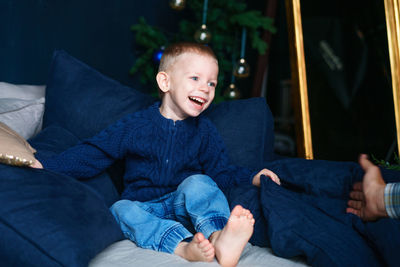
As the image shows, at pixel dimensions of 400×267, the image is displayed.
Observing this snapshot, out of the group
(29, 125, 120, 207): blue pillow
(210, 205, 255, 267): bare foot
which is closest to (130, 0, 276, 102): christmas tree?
(29, 125, 120, 207): blue pillow

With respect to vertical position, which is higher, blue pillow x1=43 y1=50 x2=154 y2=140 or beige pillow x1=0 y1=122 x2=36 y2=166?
Result: blue pillow x1=43 y1=50 x2=154 y2=140

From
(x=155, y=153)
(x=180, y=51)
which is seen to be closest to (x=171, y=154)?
(x=155, y=153)

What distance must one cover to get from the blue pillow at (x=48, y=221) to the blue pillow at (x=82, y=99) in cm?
55

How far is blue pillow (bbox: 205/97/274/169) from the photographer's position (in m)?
1.57

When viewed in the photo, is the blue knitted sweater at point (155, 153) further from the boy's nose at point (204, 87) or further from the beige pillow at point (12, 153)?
the beige pillow at point (12, 153)

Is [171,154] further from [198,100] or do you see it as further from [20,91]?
[20,91]

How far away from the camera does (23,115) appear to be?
1.49 m

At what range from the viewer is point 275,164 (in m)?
1.45

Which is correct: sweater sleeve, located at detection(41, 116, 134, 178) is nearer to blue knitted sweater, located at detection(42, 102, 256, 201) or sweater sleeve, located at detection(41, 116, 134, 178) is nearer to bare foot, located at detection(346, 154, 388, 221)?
blue knitted sweater, located at detection(42, 102, 256, 201)

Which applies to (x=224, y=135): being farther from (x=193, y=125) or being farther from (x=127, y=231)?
(x=127, y=231)

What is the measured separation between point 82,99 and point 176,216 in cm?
68

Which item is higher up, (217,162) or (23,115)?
(23,115)

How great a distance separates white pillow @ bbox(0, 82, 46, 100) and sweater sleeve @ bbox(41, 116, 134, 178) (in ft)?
1.46

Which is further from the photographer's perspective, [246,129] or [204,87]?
[246,129]
